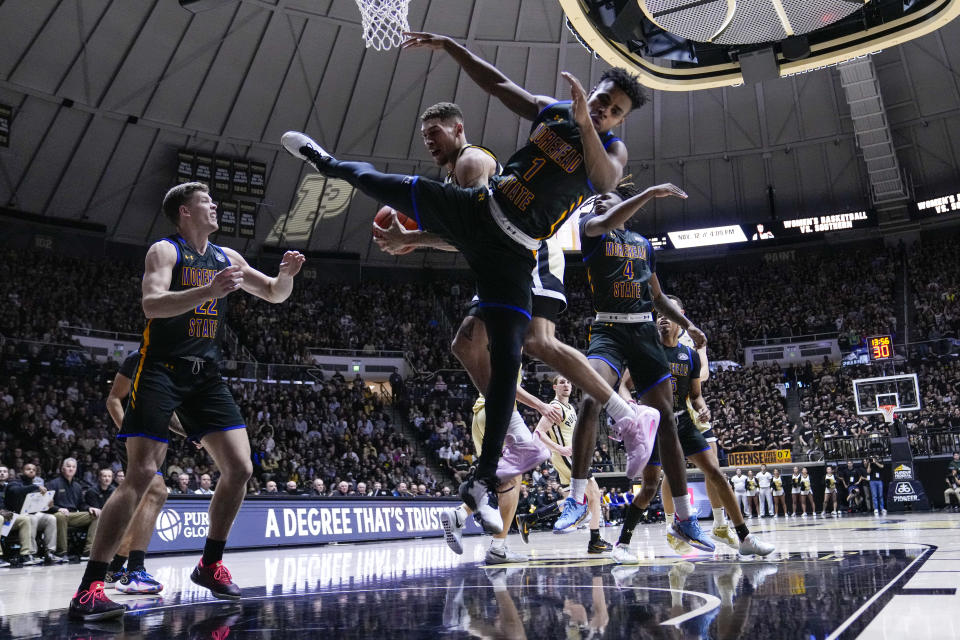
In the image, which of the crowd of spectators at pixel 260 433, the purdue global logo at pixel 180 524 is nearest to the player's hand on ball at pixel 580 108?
the purdue global logo at pixel 180 524

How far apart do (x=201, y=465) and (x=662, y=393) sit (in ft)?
50.7

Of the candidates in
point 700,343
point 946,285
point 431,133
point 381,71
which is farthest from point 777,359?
point 431,133

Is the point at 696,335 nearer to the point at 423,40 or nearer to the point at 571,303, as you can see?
the point at 423,40

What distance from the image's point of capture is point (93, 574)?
373 cm

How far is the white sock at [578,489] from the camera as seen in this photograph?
216 inches

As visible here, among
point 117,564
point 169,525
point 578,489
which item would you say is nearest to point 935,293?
point 169,525

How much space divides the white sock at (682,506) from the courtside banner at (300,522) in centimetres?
471

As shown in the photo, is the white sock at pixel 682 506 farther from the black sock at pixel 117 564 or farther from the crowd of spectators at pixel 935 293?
the crowd of spectators at pixel 935 293

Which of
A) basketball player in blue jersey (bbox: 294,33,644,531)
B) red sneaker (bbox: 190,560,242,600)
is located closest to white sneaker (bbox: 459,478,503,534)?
basketball player in blue jersey (bbox: 294,33,644,531)

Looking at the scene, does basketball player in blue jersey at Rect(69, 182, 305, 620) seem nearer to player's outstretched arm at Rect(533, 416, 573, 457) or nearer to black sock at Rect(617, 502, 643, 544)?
player's outstretched arm at Rect(533, 416, 573, 457)

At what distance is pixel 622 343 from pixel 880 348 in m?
26.6

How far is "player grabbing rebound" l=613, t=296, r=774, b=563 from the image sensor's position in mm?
5559

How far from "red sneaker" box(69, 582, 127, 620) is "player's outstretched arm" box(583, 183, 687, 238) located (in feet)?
11.9

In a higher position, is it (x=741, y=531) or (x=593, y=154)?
(x=593, y=154)
